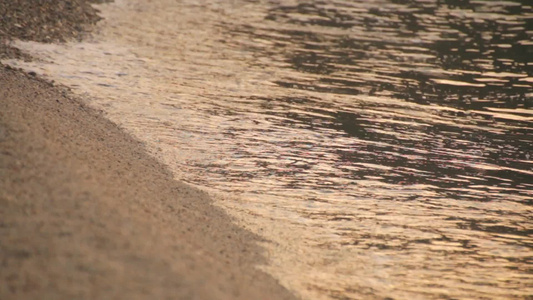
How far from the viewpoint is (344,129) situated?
11461 millimetres

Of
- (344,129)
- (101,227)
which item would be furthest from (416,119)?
(101,227)

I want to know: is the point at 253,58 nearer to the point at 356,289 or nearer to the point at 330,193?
the point at 330,193

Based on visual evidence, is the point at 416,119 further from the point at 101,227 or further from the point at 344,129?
the point at 101,227

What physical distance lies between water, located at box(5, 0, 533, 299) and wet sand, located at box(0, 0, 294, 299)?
0.53 m

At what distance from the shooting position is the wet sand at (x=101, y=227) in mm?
5430

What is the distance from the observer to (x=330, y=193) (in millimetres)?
9094

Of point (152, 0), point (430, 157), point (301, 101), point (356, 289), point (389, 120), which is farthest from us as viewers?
point (152, 0)

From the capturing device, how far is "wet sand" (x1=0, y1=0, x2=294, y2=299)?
5.43 metres

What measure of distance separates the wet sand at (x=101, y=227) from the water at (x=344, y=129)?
0.53 meters

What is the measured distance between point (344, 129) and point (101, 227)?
588 centimetres

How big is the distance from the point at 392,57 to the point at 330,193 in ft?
25.4

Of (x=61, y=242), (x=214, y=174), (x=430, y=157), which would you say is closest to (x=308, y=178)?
(x=214, y=174)

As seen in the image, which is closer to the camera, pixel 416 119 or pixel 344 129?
pixel 344 129

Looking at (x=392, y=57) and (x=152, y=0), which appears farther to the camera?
(x=152, y=0)
